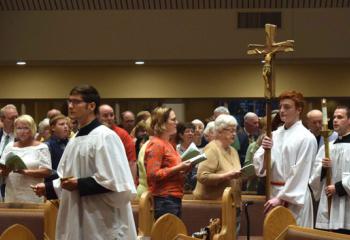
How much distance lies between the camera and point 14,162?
8062 mm

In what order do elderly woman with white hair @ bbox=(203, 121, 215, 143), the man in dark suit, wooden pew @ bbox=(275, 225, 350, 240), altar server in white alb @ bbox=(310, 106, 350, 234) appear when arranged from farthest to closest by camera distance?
the man in dark suit, elderly woman with white hair @ bbox=(203, 121, 215, 143), altar server in white alb @ bbox=(310, 106, 350, 234), wooden pew @ bbox=(275, 225, 350, 240)

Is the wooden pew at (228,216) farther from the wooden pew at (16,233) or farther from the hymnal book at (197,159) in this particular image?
the wooden pew at (16,233)

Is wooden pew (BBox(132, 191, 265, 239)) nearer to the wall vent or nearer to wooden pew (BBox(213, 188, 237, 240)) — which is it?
wooden pew (BBox(213, 188, 237, 240))

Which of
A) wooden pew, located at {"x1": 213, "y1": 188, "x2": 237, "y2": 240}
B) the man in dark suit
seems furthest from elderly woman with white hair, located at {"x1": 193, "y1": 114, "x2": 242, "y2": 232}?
the man in dark suit

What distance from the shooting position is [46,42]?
14.6 m

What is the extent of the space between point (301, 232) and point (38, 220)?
10.3 feet

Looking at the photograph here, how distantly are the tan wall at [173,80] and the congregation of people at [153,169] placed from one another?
16.7 ft

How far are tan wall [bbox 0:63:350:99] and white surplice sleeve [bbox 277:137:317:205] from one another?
7.71m

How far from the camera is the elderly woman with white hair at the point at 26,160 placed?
8555 mm

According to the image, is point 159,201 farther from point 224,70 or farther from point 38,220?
point 224,70

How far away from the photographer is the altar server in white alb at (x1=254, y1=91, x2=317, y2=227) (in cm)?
744

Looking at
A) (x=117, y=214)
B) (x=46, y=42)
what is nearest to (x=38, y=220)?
(x=117, y=214)

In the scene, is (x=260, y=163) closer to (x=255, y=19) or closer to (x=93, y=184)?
(x=93, y=184)

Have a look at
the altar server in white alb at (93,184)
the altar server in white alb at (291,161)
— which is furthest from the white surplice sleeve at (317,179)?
the altar server in white alb at (93,184)
